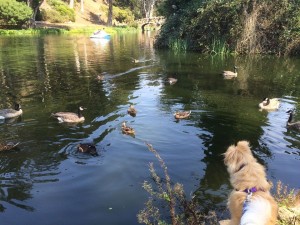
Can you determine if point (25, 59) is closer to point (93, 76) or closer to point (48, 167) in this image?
point (93, 76)

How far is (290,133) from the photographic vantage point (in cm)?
1277

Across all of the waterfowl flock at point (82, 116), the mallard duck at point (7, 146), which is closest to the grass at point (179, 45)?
the waterfowl flock at point (82, 116)

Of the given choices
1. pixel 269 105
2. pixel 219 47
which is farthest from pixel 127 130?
pixel 219 47

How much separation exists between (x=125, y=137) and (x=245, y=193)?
291 inches

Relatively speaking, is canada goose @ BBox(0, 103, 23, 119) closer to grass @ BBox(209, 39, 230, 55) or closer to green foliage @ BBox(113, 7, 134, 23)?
grass @ BBox(209, 39, 230, 55)

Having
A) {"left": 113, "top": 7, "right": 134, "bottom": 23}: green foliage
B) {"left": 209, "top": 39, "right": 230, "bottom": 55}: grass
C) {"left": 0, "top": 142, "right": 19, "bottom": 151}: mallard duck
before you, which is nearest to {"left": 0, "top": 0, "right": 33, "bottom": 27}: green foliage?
{"left": 113, "top": 7, "right": 134, "bottom": 23}: green foliage

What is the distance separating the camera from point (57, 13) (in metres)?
77.9

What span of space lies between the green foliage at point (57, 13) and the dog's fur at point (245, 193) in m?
78.2

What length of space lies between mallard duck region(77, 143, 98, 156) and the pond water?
229mm

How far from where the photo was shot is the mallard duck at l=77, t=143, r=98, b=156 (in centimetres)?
1058

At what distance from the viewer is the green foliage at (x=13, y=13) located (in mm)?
60656

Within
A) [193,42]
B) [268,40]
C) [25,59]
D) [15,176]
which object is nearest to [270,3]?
[268,40]

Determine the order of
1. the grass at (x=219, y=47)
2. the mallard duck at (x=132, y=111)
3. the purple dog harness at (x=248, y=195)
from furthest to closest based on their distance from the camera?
the grass at (x=219, y=47), the mallard duck at (x=132, y=111), the purple dog harness at (x=248, y=195)

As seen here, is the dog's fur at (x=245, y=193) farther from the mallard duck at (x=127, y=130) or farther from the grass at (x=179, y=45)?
the grass at (x=179, y=45)
